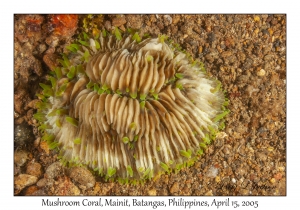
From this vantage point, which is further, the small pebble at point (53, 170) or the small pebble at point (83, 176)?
the small pebble at point (53, 170)

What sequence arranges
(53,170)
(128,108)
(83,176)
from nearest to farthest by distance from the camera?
1. (128,108)
2. (83,176)
3. (53,170)

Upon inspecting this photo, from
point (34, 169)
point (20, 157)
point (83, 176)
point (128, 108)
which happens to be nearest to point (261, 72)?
point (128, 108)

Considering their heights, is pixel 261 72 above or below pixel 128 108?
above

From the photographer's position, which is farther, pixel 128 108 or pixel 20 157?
pixel 20 157

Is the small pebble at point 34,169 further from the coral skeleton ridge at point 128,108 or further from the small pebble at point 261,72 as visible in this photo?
the small pebble at point 261,72

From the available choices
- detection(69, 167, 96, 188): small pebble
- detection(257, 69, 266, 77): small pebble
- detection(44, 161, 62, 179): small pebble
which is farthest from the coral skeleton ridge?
detection(257, 69, 266, 77): small pebble

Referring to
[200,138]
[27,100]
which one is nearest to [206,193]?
[200,138]

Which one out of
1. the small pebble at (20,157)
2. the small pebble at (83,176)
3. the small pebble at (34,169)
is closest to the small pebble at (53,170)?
the small pebble at (34,169)

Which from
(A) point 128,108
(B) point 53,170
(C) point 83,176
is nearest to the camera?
(A) point 128,108

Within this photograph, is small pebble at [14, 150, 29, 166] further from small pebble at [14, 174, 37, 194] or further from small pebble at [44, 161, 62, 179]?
small pebble at [44, 161, 62, 179]

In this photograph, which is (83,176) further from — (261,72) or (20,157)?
(261,72)
